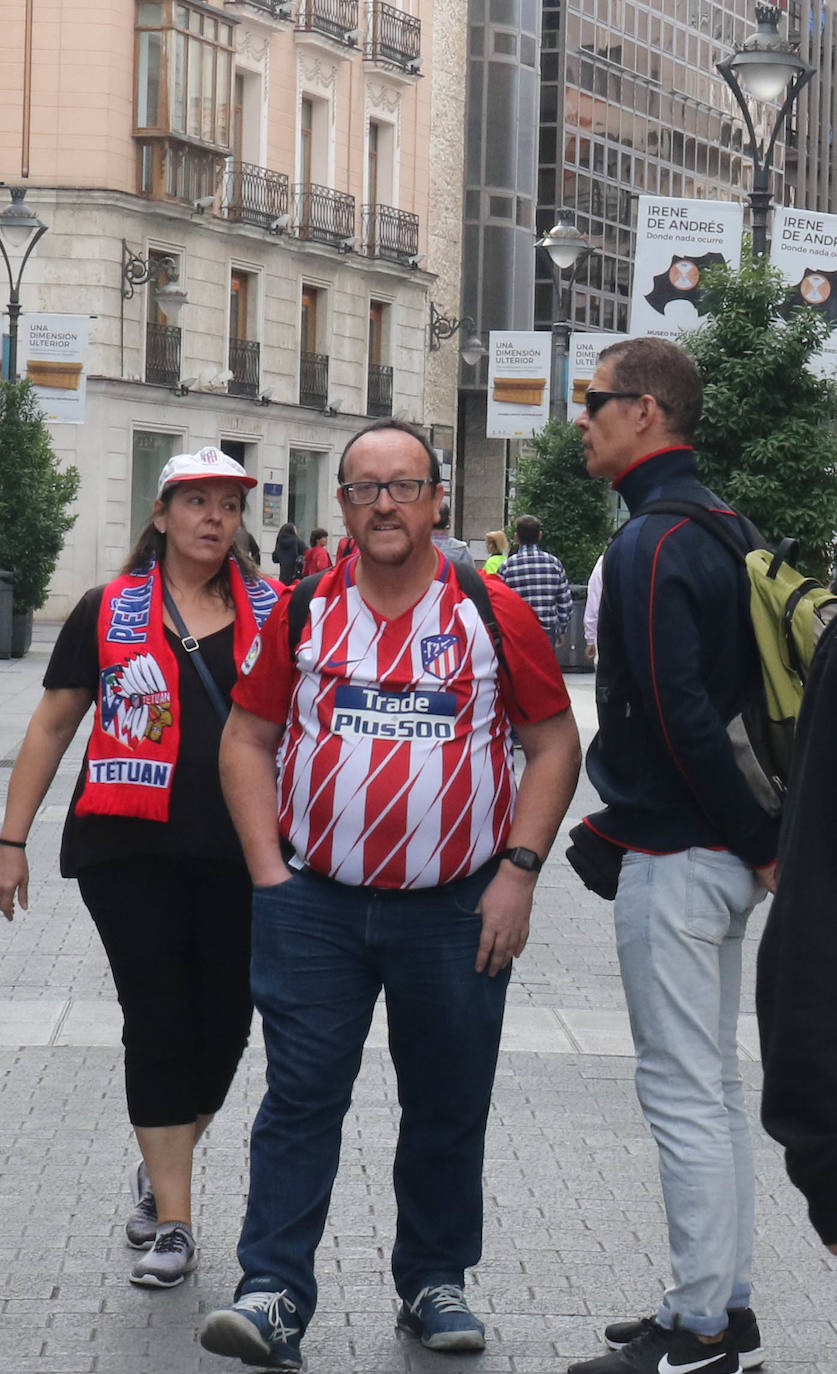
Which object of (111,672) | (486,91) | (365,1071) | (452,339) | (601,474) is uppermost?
(486,91)

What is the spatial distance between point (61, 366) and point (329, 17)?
21729mm

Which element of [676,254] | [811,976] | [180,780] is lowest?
[180,780]

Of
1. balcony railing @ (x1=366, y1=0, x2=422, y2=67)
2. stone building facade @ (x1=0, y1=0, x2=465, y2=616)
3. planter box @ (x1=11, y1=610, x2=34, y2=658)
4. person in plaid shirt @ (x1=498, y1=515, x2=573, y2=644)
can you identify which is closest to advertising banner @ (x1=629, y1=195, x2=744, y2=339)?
person in plaid shirt @ (x1=498, y1=515, x2=573, y2=644)

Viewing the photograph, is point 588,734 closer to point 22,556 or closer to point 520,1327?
point 22,556

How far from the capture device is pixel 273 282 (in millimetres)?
45719

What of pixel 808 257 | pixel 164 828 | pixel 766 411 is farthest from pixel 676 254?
pixel 164 828

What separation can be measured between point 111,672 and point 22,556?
80.2ft

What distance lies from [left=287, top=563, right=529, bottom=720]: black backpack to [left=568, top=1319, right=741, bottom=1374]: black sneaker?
3.96 feet

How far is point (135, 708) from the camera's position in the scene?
201 inches

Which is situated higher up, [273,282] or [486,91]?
[486,91]

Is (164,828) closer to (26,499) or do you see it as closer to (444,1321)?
(444,1321)

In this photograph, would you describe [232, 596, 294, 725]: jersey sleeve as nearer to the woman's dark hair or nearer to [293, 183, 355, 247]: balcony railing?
the woman's dark hair

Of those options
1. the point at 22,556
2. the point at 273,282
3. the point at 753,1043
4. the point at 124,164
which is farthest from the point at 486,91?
the point at 753,1043

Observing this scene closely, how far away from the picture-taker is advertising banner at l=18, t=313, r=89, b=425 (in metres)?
28.2
